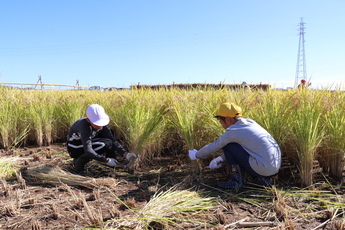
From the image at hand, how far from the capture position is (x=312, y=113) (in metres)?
2.57

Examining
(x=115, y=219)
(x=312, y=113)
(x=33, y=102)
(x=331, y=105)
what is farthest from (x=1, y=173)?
(x=331, y=105)

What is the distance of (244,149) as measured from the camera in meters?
2.60

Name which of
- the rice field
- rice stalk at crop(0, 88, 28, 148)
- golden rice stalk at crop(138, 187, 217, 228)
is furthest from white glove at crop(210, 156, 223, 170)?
rice stalk at crop(0, 88, 28, 148)

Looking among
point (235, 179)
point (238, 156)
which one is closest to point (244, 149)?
point (238, 156)

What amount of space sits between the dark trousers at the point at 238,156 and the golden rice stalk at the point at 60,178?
114cm

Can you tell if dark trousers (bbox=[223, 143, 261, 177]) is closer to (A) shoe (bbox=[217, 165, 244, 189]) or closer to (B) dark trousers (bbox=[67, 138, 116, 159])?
(A) shoe (bbox=[217, 165, 244, 189])

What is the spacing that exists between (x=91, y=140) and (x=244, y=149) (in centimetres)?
177

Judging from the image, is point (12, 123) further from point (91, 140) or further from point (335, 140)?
point (335, 140)

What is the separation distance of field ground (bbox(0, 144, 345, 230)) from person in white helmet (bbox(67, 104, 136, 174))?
6.9 inches

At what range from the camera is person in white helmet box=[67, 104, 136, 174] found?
10.0ft

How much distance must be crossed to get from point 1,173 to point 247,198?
255 cm

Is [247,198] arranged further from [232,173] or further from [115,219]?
[115,219]

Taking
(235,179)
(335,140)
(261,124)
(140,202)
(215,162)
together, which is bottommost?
(140,202)

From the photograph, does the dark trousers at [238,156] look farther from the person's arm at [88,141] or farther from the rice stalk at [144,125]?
the person's arm at [88,141]
